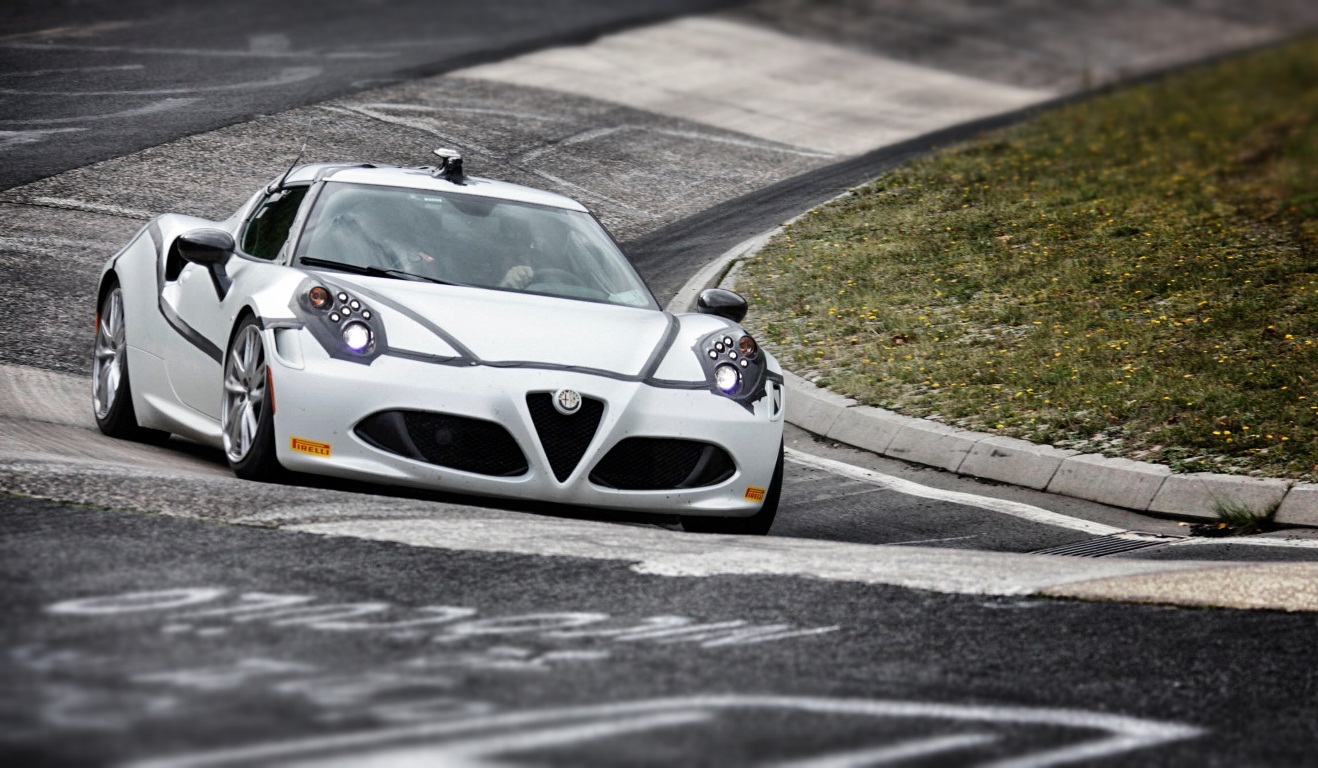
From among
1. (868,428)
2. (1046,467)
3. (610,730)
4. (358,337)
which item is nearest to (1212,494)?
(1046,467)

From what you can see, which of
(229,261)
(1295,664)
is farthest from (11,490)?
(1295,664)

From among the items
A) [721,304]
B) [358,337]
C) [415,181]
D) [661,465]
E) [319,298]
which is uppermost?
[415,181]

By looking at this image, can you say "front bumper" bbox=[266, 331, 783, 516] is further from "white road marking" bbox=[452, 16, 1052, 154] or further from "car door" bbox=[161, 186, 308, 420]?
"white road marking" bbox=[452, 16, 1052, 154]

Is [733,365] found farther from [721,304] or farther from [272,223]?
[272,223]

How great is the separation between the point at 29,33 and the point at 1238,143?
15085mm

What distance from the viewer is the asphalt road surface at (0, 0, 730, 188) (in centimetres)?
1697

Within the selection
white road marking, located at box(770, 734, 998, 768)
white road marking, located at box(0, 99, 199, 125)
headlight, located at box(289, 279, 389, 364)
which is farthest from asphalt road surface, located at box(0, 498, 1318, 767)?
white road marking, located at box(0, 99, 199, 125)

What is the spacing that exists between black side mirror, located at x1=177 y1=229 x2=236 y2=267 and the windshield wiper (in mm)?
380

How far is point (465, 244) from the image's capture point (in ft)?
25.2

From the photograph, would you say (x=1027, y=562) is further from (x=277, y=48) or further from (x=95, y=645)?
(x=277, y=48)

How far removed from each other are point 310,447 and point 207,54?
16.6m

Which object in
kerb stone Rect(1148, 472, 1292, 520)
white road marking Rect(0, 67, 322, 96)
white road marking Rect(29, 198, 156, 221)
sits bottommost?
kerb stone Rect(1148, 472, 1292, 520)

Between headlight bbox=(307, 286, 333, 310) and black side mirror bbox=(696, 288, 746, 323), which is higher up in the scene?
headlight bbox=(307, 286, 333, 310)

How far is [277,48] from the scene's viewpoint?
2303cm
